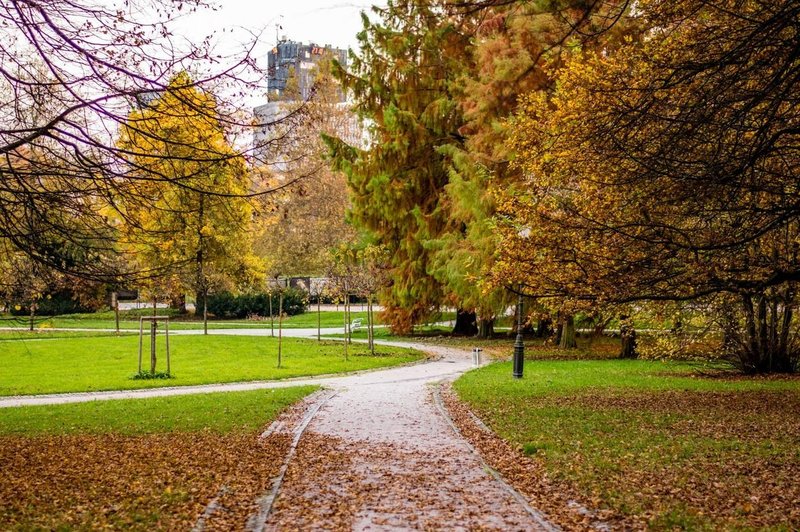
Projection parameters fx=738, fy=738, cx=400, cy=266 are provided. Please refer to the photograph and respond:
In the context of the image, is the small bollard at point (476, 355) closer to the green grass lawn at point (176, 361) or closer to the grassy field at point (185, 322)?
the green grass lawn at point (176, 361)

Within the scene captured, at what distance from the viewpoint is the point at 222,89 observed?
830 cm

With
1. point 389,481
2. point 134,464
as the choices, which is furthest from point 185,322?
point 389,481

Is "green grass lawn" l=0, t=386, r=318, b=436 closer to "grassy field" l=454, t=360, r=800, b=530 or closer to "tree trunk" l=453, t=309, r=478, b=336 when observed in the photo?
"grassy field" l=454, t=360, r=800, b=530

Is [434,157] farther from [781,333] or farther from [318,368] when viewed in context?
[781,333]

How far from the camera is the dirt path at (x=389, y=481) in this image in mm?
6746

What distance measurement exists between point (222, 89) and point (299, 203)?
4788cm

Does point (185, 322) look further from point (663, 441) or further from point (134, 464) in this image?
point (663, 441)

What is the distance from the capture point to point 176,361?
1000 inches

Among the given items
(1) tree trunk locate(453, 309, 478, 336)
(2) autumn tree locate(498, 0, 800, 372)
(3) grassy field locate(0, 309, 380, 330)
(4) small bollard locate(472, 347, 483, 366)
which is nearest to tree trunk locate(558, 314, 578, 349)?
(4) small bollard locate(472, 347, 483, 366)

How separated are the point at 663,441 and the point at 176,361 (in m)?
19.0

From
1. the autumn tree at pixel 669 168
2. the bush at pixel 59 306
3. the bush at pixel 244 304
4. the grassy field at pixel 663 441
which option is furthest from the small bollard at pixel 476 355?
the bush at pixel 59 306

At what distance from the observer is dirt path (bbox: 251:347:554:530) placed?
22.1 feet

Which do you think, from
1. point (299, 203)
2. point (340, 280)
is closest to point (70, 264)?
point (340, 280)

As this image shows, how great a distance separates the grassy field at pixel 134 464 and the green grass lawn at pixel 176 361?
4.64 m
